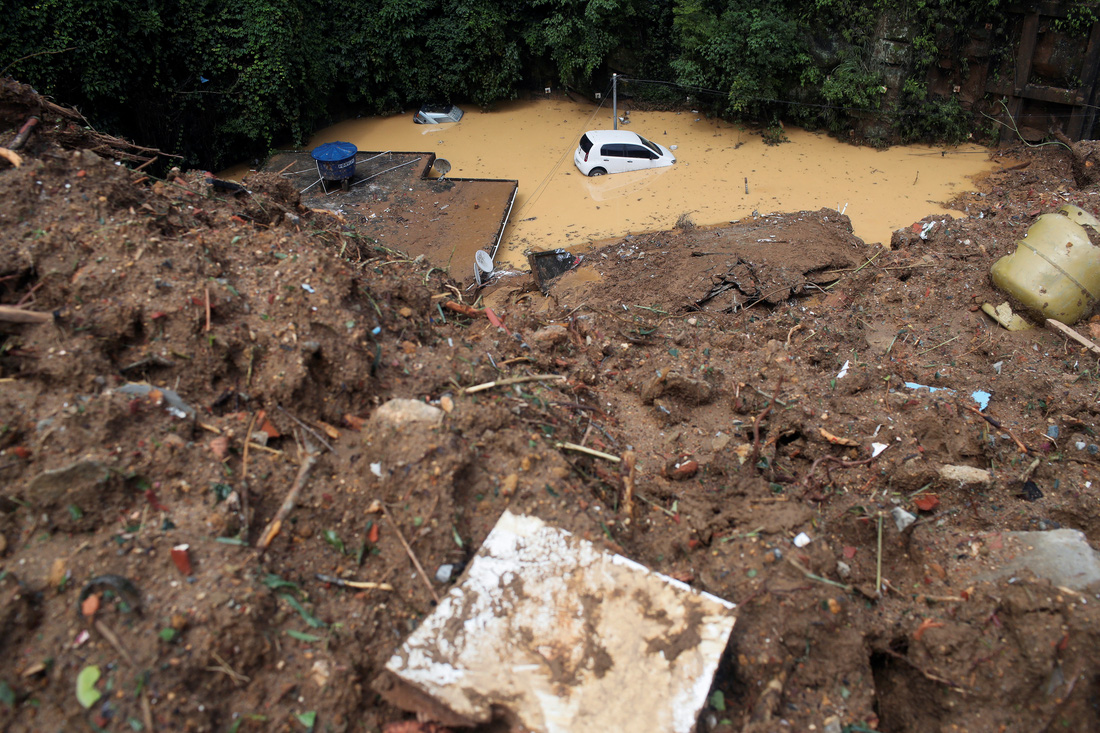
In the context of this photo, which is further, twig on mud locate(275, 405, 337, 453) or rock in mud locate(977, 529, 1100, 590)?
twig on mud locate(275, 405, 337, 453)

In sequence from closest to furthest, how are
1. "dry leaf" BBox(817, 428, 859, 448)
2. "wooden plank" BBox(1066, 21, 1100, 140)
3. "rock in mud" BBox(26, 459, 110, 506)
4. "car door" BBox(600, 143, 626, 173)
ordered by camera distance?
"rock in mud" BBox(26, 459, 110, 506), "dry leaf" BBox(817, 428, 859, 448), "wooden plank" BBox(1066, 21, 1100, 140), "car door" BBox(600, 143, 626, 173)

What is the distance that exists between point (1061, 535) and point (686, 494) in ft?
7.36

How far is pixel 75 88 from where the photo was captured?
1119 centimetres

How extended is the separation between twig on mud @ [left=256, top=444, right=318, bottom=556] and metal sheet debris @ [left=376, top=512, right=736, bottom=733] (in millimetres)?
934

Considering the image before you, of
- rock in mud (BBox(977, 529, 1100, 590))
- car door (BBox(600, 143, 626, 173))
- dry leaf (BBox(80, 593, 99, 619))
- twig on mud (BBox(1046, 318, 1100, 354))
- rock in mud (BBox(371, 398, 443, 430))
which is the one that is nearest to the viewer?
dry leaf (BBox(80, 593, 99, 619))

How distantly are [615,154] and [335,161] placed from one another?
5576mm

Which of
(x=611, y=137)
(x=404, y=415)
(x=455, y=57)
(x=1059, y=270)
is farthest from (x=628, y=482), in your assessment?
(x=455, y=57)

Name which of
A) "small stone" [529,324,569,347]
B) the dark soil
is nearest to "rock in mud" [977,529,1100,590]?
the dark soil

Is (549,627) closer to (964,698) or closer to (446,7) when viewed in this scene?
(964,698)

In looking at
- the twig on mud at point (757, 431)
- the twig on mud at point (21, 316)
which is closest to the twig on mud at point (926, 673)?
the twig on mud at point (757, 431)

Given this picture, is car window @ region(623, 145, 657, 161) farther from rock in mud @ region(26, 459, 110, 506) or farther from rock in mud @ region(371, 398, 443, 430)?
rock in mud @ region(26, 459, 110, 506)

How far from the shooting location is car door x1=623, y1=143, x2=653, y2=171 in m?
13.4

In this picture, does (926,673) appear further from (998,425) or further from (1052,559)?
(998,425)

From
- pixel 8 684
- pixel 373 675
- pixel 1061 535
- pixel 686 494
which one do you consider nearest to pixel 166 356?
pixel 8 684
